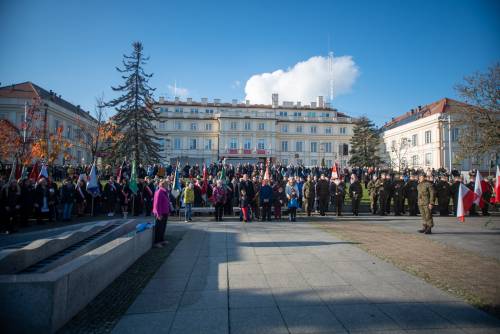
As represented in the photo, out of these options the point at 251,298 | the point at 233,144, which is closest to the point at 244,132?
the point at 233,144

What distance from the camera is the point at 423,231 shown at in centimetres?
1057

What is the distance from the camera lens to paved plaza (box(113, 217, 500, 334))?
381cm

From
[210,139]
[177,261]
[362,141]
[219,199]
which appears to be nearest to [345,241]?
[177,261]

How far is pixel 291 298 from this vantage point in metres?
4.68

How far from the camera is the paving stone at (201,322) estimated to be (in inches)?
146

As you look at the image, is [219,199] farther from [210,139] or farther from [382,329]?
[210,139]

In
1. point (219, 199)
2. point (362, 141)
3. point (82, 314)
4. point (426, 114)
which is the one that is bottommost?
point (82, 314)

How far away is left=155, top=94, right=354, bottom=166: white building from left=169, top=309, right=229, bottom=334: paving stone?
6249cm

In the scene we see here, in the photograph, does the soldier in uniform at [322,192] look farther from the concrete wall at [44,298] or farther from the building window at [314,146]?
the building window at [314,146]

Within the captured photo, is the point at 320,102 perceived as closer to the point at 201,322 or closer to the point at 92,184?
the point at 92,184

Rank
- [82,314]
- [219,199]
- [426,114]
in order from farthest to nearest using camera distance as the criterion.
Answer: [426,114] → [219,199] → [82,314]

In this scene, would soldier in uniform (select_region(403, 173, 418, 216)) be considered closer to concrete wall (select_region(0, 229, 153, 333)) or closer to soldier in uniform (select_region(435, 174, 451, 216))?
soldier in uniform (select_region(435, 174, 451, 216))

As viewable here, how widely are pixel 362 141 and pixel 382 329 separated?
5593 cm

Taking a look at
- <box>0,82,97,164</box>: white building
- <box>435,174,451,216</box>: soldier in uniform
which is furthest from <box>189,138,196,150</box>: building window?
<box>435,174,451,216</box>: soldier in uniform
